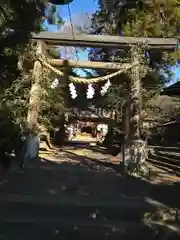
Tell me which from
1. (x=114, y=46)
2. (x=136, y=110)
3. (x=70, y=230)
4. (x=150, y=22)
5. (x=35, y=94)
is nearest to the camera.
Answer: (x=70, y=230)

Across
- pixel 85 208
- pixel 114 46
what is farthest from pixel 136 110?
pixel 85 208

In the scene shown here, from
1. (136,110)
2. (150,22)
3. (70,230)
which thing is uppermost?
(150,22)

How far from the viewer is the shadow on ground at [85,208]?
6.28 m

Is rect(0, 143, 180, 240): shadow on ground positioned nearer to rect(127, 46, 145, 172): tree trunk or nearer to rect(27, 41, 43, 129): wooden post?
rect(127, 46, 145, 172): tree trunk

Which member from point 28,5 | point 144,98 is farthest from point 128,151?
point 28,5

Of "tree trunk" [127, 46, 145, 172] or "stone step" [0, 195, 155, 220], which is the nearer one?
"stone step" [0, 195, 155, 220]

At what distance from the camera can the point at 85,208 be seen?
298 inches

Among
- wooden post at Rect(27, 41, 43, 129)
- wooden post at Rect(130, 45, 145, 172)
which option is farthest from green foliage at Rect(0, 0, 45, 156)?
wooden post at Rect(130, 45, 145, 172)

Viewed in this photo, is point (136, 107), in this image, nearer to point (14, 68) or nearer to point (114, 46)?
point (114, 46)

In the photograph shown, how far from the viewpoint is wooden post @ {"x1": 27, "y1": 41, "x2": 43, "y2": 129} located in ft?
42.9

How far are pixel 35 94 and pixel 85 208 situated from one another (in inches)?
255

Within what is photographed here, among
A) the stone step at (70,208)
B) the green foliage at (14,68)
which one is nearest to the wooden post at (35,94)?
the green foliage at (14,68)

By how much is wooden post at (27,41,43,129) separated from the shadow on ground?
277 cm

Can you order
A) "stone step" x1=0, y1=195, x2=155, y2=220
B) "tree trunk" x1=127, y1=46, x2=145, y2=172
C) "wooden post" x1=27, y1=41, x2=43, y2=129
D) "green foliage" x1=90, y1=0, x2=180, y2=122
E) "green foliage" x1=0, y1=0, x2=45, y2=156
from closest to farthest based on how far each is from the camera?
"stone step" x1=0, y1=195, x2=155, y2=220, "green foliage" x1=0, y1=0, x2=45, y2=156, "tree trunk" x1=127, y1=46, x2=145, y2=172, "wooden post" x1=27, y1=41, x2=43, y2=129, "green foliage" x1=90, y1=0, x2=180, y2=122
